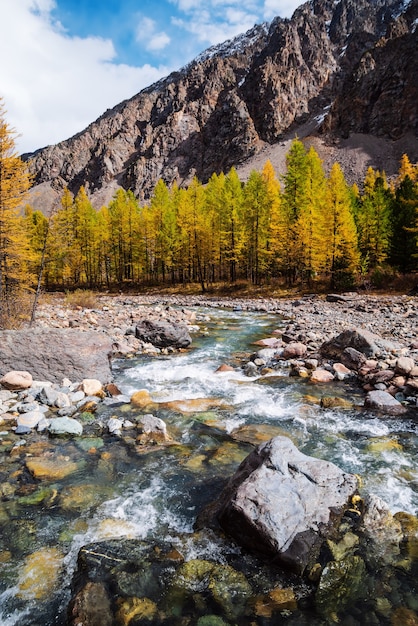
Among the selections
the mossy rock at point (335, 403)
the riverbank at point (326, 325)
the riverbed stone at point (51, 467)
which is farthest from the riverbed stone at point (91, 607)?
the riverbank at point (326, 325)

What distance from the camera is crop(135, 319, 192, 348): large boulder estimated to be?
15.2 metres

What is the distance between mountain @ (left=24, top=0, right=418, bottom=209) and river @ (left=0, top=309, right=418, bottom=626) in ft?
382

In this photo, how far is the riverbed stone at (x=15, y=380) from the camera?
9.05 metres

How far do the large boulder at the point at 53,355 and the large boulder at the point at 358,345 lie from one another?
744 cm

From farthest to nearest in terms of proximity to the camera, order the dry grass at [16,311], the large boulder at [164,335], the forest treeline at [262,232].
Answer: the forest treeline at [262,232] < the large boulder at [164,335] < the dry grass at [16,311]

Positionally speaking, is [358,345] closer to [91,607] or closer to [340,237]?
[91,607]

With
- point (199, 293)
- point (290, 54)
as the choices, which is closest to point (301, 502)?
point (199, 293)

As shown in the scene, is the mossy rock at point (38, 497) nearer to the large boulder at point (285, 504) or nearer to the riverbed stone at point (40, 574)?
the riverbed stone at point (40, 574)

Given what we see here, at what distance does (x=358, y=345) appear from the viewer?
11914mm

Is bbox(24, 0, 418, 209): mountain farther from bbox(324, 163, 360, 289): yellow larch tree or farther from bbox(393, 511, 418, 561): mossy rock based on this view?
bbox(393, 511, 418, 561): mossy rock

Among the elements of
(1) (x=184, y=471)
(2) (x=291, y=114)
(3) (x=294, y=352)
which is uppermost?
(2) (x=291, y=114)

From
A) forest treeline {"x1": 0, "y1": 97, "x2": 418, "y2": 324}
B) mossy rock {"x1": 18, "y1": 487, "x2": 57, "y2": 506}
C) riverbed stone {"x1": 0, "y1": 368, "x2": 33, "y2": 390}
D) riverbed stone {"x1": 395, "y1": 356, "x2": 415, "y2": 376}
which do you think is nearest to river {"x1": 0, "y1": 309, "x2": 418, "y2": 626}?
mossy rock {"x1": 18, "y1": 487, "x2": 57, "y2": 506}

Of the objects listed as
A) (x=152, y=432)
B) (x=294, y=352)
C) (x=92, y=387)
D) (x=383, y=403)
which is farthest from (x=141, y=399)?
(x=294, y=352)

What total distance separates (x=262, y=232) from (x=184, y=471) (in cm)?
3494
